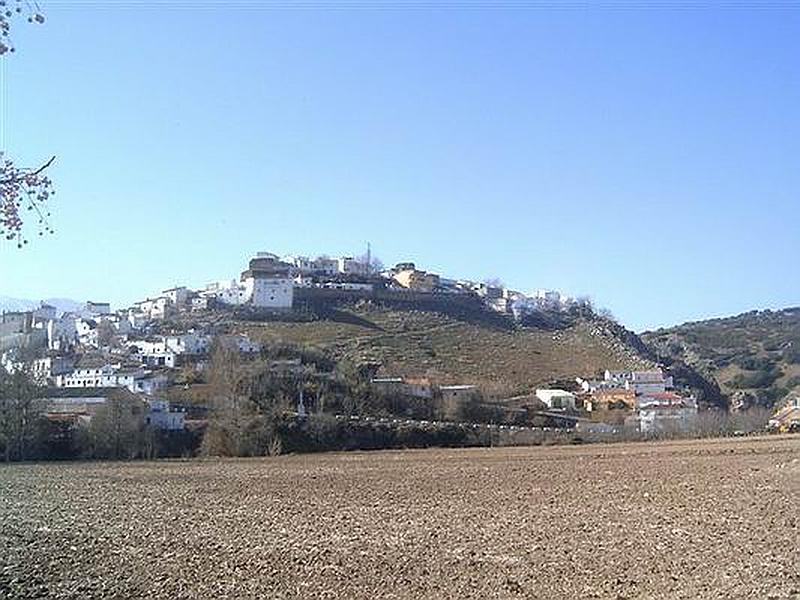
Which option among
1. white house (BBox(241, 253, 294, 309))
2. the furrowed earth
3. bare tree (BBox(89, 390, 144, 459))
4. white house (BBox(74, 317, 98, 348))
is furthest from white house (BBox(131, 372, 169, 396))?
the furrowed earth

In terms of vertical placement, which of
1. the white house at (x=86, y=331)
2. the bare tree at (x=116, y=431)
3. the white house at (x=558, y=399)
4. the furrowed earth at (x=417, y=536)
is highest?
the white house at (x=86, y=331)

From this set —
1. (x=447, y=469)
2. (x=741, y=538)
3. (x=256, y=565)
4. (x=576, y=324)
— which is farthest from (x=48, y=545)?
(x=576, y=324)

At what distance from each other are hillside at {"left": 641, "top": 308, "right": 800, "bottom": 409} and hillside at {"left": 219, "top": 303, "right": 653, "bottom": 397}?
40.7 feet

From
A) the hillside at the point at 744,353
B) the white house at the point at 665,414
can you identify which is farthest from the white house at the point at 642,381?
the hillside at the point at 744,353

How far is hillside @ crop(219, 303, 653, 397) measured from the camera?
110m

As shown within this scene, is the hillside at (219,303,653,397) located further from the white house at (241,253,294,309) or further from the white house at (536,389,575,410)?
the white house at (241,253,294,309)

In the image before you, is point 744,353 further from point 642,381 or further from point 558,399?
point 558,399

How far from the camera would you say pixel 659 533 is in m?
19.5

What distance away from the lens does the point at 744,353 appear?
145 metres

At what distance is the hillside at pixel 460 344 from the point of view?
10969cm

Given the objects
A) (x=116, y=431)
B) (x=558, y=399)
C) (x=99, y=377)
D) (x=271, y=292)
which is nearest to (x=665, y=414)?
(x=558, y=399)

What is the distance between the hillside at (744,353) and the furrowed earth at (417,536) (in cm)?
7891

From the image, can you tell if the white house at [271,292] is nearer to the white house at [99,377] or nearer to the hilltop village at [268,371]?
the hilltop village at [268,371]

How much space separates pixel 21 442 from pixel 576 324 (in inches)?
4145
